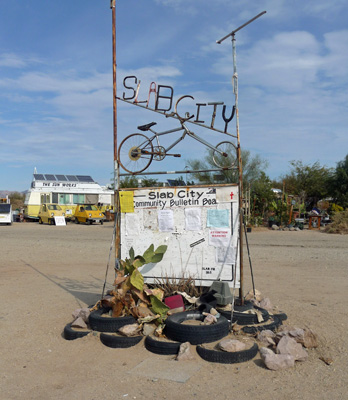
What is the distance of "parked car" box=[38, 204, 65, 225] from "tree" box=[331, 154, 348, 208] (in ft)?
72.2

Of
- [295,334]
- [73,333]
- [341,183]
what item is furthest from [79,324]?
[341,183]

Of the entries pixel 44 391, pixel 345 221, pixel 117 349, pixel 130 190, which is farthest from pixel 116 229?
pixel 345 221

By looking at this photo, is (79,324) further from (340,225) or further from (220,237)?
(340,225)

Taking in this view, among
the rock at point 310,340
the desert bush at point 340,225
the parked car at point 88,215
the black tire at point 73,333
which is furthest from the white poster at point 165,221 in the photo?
the parked car at point 88,215

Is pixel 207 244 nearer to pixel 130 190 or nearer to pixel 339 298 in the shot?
pixel 130 190

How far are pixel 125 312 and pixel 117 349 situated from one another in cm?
67

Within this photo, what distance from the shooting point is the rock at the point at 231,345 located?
5.00 meters

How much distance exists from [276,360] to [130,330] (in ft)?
5.82

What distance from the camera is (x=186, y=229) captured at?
6.86 metres

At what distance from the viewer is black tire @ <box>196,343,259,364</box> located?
493cm

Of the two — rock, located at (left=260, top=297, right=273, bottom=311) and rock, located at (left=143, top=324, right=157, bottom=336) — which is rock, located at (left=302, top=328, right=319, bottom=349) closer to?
rock, located at (left=260, top=297, right=273, bottom=311)

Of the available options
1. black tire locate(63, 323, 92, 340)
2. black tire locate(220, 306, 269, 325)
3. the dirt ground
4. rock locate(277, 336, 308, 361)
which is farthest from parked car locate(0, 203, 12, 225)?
rock locate(277, 336, 308, 361)

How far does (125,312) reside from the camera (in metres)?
6.08

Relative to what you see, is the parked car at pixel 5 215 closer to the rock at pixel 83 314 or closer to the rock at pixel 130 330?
the rock at pixel 83 314
